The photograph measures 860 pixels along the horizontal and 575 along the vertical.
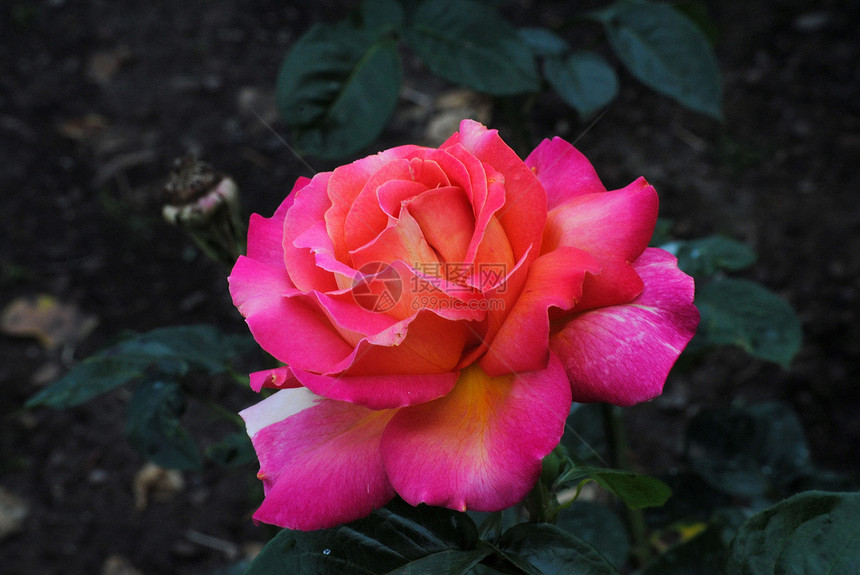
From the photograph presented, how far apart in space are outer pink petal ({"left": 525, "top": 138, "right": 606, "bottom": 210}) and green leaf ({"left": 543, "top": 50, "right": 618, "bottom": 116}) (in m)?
0.73

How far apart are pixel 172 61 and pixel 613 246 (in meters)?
2.58

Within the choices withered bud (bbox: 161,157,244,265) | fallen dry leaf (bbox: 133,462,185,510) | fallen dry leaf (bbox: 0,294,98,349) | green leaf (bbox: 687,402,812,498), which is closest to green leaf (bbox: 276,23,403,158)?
withered bud (bbox: 161,157,244,265)

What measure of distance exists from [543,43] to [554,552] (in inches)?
42.9

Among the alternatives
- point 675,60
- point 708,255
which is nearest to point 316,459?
point 708,255

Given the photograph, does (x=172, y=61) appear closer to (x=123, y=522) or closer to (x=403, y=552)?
(x=123, y=522)

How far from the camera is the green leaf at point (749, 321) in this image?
2.99 feet

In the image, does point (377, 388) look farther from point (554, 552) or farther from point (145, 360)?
point (145, 360)

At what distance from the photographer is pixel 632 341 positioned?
17.0 inches

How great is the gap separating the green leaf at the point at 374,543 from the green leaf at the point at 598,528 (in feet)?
1.66

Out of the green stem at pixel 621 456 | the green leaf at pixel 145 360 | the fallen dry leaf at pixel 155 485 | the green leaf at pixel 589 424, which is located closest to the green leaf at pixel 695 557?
the green stem at pixel 621 456

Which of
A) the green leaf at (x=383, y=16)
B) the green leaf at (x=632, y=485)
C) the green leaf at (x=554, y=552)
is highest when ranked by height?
the green leaf at (x=383, y=16)

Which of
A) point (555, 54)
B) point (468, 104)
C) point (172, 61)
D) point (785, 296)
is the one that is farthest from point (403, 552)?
point (172, 61)

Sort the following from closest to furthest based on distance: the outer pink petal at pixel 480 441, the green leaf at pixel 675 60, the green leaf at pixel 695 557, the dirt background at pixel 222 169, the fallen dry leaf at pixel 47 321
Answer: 1. the outer pink petal at pixel 480 441
2. the green leaf at pixel 695 557
3. the green leaf at pixel 675 60
4. the dirt background at pixel 222 169
5. the fallen dry leaf at pixel 47 321

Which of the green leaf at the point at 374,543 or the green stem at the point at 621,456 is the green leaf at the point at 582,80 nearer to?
the green stem at the point at 621,456
